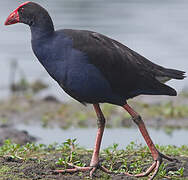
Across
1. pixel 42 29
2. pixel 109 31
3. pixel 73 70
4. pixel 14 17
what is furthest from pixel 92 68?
pixel 109 31

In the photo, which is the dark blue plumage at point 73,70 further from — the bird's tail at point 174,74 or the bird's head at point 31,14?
the bird's tail at point 174,74

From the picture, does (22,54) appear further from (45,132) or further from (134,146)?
(134,146)

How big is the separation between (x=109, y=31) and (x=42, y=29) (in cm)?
1122

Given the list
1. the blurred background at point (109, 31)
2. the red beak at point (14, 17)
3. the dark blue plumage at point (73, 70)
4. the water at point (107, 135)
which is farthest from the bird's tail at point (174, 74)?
the blurred background at point (109, 31)

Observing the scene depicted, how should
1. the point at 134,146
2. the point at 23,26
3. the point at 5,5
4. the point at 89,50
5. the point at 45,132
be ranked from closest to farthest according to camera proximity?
the point at 89,50 → the point at 134,146 → the point at 45,132 → the point at 23,26 → the point at 5,5

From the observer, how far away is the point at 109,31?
1631 centimetres

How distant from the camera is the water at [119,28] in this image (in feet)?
43.0

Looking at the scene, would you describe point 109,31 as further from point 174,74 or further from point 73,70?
point 73,70

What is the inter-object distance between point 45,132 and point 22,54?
18.5 ft

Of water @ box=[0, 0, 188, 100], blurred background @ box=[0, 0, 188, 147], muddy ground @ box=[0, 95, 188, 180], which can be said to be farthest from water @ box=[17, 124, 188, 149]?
water @ box=[0, 0, 188, 100]

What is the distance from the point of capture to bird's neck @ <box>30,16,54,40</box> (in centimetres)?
518

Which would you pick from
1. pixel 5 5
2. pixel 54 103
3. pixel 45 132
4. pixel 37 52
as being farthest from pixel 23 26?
pixel 37 52

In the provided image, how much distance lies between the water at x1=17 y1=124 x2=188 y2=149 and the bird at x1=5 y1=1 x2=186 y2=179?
2.78 m

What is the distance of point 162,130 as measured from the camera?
8.94 meters
